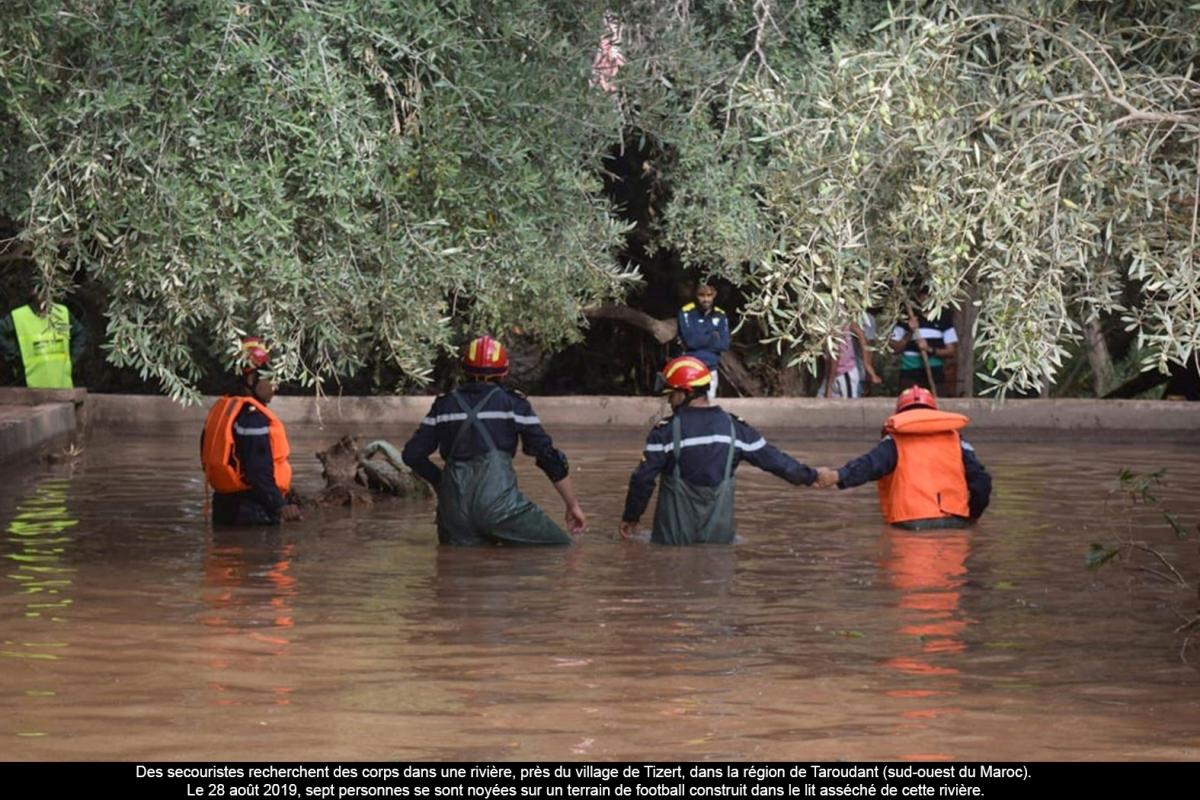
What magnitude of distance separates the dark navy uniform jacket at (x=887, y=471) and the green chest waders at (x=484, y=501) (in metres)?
1.89

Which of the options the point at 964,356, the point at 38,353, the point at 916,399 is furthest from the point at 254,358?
the point at 964,356

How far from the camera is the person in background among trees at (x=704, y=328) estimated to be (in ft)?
77.7

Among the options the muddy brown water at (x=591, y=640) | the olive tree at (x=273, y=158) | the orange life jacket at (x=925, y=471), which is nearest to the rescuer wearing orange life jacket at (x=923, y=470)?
the orange life jacket at (x=925, y=471)

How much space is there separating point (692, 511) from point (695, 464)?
371 millimetres

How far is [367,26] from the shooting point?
1230cm

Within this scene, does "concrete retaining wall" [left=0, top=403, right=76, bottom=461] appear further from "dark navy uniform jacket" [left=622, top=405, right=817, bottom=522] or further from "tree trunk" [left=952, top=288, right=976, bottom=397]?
"tree trunk" [left=952, top=288, right=976, bottom=397]

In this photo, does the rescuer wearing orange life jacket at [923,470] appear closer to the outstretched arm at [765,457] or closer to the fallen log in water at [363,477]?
the outstretched arm at [765,457]

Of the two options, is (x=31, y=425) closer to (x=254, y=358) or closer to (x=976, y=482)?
(x=254, y=358)

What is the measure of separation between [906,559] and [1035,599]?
1793 mm

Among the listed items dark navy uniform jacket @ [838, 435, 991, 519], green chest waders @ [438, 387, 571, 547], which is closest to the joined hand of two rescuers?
dark navy uniform jacket @ [838, 435, 991, 519]

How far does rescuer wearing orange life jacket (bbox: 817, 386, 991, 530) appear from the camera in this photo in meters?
15.2

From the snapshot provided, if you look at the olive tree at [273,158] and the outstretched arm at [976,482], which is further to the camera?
the outstretched arm at [976,482]

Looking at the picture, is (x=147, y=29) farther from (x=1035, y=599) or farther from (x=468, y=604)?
(x=1035, y=599)
